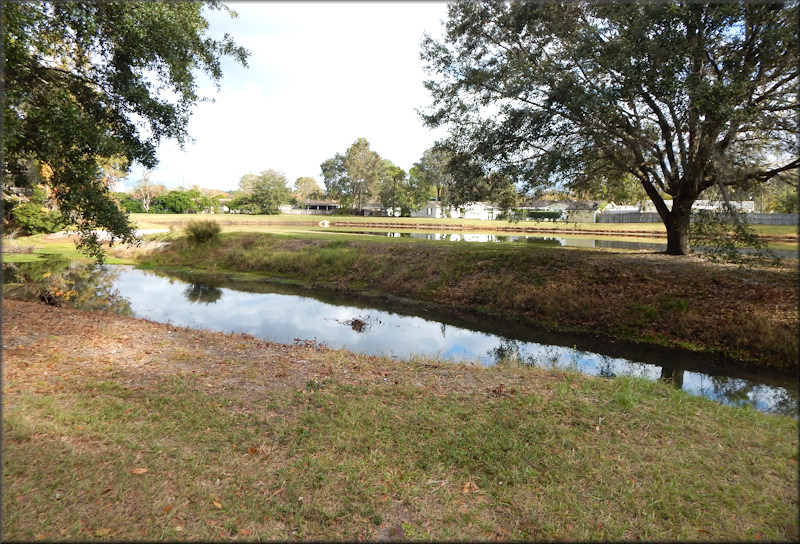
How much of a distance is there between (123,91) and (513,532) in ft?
39.5

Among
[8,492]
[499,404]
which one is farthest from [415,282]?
[8,492]

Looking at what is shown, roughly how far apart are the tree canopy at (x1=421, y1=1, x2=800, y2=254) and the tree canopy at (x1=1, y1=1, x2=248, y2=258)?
8.14 metres

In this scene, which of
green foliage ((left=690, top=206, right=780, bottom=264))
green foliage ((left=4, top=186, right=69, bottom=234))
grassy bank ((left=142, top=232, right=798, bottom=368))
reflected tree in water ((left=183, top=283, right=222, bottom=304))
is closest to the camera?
green foliage ((left=690, top=206, right=780, bottom=264))

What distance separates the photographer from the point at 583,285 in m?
14.6

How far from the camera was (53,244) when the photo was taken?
29.5m

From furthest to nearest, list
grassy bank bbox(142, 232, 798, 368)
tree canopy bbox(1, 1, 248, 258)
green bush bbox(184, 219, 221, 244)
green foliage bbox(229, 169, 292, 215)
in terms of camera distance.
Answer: green foliage bbox(229, 169, 292, 215) < green bush bbox(184, 219, 221, 244) < grassy bank bbox(142, 232, 798, 368) < tree canopy bbox(1, 1, 248, 258)

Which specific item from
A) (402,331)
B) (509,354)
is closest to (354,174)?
(402,331)

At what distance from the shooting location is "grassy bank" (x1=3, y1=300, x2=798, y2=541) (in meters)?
3.28

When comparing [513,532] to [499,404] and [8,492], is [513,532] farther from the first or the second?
[8,492]

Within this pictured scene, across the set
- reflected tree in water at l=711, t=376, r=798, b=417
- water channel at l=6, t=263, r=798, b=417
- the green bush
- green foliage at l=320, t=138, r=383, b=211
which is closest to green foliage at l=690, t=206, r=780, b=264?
water channel at l=6, t=263, r=798, b=417

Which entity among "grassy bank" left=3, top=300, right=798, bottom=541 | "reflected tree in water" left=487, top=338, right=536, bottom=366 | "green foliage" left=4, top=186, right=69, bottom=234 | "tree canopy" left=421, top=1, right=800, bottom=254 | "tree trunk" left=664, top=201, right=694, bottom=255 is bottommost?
"reflected tree in water" left=487, top=338, right=536, bottom=366

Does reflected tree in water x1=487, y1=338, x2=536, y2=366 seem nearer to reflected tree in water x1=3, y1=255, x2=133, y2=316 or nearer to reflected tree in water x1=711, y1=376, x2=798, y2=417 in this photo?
reflected tree in water x1=711, y1=376, x2=798, y2=417

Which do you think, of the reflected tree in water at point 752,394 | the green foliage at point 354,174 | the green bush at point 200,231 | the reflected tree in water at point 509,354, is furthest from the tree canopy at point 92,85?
the green foliage at point 354,174

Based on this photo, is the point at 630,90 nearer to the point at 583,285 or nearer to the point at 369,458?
the point at 583,285
